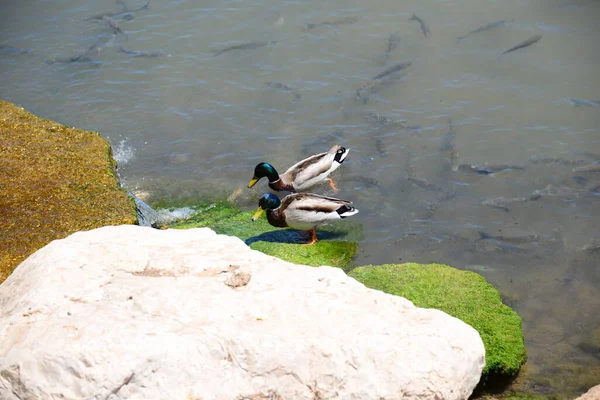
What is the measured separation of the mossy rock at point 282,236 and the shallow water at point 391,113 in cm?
35

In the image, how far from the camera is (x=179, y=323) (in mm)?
4551

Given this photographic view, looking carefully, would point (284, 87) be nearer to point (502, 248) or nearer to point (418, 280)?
point (502, 248)

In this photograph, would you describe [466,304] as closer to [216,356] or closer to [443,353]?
[443,353]

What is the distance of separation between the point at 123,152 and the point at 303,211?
15.3 feet

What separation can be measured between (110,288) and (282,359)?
1.40m

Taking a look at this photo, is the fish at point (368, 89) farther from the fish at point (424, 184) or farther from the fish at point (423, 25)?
the fish at point (424, 184)

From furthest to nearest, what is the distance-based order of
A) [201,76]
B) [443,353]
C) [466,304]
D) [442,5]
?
[442,5]
[201,76]
[466,304]
[443,353]

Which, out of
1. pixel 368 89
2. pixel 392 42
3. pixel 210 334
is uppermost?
pixel 210 334

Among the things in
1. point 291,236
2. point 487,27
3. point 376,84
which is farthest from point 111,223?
point 487,27

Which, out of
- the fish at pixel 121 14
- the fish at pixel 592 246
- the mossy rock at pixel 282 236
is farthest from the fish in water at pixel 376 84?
the fish at pixel 121 14

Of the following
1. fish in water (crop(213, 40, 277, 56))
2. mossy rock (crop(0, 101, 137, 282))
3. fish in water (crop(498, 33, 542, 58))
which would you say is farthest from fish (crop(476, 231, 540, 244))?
fish in water (crop(213, 40, 277, 56))

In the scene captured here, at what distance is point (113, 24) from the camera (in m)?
15.9

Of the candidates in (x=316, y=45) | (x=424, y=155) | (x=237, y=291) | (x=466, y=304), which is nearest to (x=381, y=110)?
(x=424, y=155)

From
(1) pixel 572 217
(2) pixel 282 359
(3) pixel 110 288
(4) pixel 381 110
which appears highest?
(3) pixel 110 288
